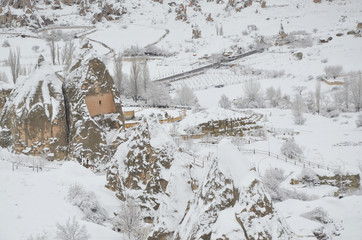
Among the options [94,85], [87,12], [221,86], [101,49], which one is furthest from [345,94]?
[87,12]

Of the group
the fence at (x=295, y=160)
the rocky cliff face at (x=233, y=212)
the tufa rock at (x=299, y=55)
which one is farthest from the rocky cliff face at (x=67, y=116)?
the tufa rock at (x=299, y=55)

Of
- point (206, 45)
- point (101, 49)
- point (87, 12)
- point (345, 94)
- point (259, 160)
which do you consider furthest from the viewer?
point (87, 12)

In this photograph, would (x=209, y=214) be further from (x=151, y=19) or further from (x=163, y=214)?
(x=151, y=19)

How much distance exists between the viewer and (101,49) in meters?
75.3

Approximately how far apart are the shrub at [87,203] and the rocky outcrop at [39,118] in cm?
528

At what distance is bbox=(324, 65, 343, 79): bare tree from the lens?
4975cm

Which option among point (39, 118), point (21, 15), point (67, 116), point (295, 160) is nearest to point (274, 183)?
point (295, 160)

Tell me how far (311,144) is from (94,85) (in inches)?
733

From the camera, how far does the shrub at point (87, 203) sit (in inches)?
466

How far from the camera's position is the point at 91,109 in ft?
56.7

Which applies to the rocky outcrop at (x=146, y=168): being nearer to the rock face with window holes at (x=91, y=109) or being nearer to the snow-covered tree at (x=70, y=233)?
the snow-covered tree at (x=70, y=233)

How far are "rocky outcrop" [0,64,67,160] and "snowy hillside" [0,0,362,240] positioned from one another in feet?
0.16

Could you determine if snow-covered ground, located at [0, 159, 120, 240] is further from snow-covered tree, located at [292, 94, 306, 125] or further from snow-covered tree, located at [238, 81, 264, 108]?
snow-covered tree, located at [238, 81, 264, 108]

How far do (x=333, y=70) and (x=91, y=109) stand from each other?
43.0 meters
